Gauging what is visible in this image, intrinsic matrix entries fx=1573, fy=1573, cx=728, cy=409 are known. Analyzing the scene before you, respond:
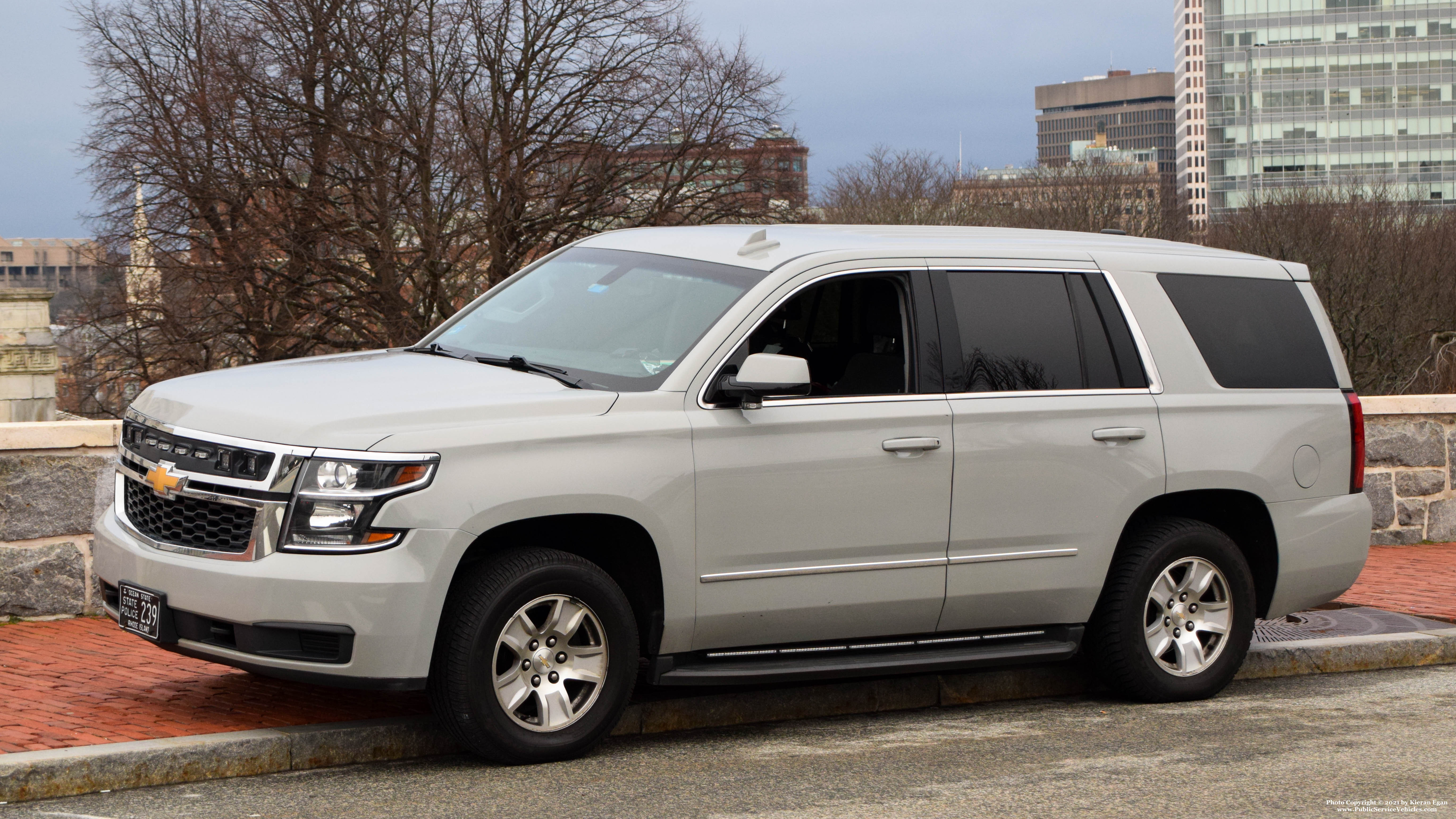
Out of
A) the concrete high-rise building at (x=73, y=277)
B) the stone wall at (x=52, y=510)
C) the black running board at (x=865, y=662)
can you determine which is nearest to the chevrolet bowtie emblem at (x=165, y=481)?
the black running board at (x=865, y=662)

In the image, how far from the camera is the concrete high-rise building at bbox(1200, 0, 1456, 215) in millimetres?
151500

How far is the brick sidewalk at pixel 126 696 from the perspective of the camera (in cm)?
557

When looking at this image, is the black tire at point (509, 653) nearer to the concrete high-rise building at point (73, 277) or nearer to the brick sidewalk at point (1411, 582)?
the brick sidewalk at point (1411, 582)

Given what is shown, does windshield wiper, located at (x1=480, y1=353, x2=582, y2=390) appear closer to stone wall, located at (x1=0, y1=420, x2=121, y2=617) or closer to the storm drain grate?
stone wall, located at (x1=0, y1=420, x2=121, y2=617)

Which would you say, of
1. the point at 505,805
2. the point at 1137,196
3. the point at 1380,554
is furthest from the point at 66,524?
the point at 1137,196

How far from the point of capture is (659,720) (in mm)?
6320

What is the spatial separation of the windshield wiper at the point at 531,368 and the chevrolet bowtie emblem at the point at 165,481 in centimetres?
123

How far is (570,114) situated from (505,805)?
32757mm

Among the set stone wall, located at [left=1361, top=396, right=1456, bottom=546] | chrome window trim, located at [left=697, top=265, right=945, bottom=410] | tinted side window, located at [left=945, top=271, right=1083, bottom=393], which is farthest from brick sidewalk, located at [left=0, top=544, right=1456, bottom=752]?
stone wall, located at [left=1361, top=396, right=1456, bottom=546]

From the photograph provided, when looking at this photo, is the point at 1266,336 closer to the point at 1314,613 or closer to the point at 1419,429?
the point at 1314,613

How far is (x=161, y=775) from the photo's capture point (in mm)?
5250

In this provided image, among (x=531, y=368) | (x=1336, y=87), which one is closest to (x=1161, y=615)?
(x=531, y=368)

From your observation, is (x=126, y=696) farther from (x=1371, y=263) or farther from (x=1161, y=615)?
(x=1371, y=263)

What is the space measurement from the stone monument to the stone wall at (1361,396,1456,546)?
5381 cm
